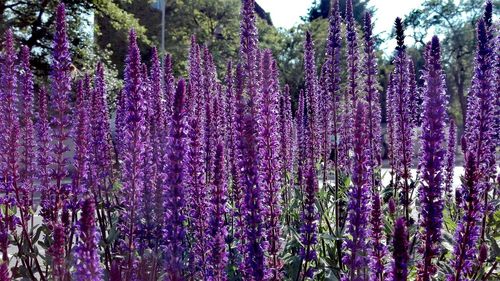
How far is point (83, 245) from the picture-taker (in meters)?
2.17

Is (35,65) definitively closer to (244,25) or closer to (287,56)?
(244,25)

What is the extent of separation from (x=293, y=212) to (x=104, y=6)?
63.5ft

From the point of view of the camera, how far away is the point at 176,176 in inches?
113

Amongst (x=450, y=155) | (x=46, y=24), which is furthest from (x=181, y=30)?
(x=450, y=155)

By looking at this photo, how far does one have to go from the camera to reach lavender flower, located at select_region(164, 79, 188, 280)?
2848 mm

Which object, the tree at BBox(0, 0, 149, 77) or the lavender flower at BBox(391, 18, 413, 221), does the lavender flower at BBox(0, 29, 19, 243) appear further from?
the tree at BBox(0, 0, 149, 77)

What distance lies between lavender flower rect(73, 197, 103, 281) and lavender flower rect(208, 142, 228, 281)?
92 centimetres

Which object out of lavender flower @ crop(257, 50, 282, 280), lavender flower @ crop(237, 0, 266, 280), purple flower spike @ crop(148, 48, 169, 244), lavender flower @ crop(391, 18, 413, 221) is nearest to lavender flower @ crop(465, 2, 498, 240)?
lavender flower @ crop(391, 18, 413, 221)

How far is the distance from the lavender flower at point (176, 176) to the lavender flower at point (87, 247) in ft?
2.22

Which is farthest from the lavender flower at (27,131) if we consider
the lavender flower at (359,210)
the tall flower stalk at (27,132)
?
the lavender flower at (359,210)

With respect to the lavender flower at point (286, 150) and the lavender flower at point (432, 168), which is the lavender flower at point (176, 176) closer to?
the lavender flower at point (432, 168)

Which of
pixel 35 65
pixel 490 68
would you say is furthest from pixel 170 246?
pixel 35 65

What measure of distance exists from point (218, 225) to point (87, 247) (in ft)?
3.71

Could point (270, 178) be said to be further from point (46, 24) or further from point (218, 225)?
point (46, 24)
